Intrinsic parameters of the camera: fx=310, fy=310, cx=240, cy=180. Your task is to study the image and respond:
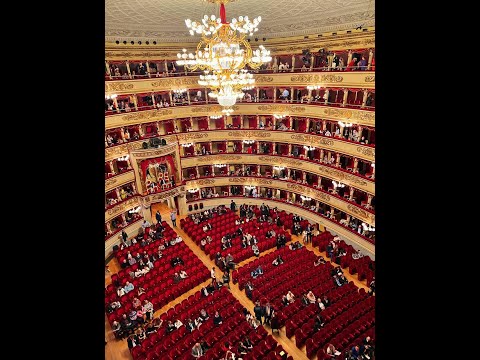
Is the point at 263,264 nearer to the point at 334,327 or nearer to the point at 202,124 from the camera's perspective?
the point at 334,327

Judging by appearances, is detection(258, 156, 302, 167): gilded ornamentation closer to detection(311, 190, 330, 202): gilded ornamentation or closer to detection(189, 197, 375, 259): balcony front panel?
detection(311, 190, 330, 202): gilded ornamentation

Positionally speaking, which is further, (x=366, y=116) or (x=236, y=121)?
(x=236, y=121)

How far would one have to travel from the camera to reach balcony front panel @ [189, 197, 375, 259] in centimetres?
1950

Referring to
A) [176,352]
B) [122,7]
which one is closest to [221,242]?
[176,352]

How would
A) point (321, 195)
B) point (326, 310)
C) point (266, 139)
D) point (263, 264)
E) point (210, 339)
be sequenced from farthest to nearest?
point (266, 139), point (321, 195), point (263, 264), point (326, 310), point (210, 339)

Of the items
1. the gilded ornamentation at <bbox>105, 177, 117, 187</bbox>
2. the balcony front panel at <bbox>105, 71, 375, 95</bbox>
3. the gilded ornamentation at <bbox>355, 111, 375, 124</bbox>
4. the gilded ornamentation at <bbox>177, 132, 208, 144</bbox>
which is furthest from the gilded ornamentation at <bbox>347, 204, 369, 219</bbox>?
the gilded ornamentation at <bbox>105, 177, 117, 187</bbox>

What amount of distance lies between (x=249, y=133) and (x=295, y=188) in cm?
592

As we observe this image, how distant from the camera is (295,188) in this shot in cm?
2422

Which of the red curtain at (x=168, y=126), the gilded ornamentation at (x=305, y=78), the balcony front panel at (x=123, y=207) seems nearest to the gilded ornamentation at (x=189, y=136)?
the red curtain at (x=168, y=126)

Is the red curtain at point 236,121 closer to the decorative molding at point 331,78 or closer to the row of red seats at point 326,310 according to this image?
the decorative molding at point 331,78

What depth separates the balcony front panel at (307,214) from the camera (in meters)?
19.5

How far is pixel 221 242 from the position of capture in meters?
21.2

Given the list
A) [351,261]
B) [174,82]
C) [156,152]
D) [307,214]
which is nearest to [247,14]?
[174,82]
